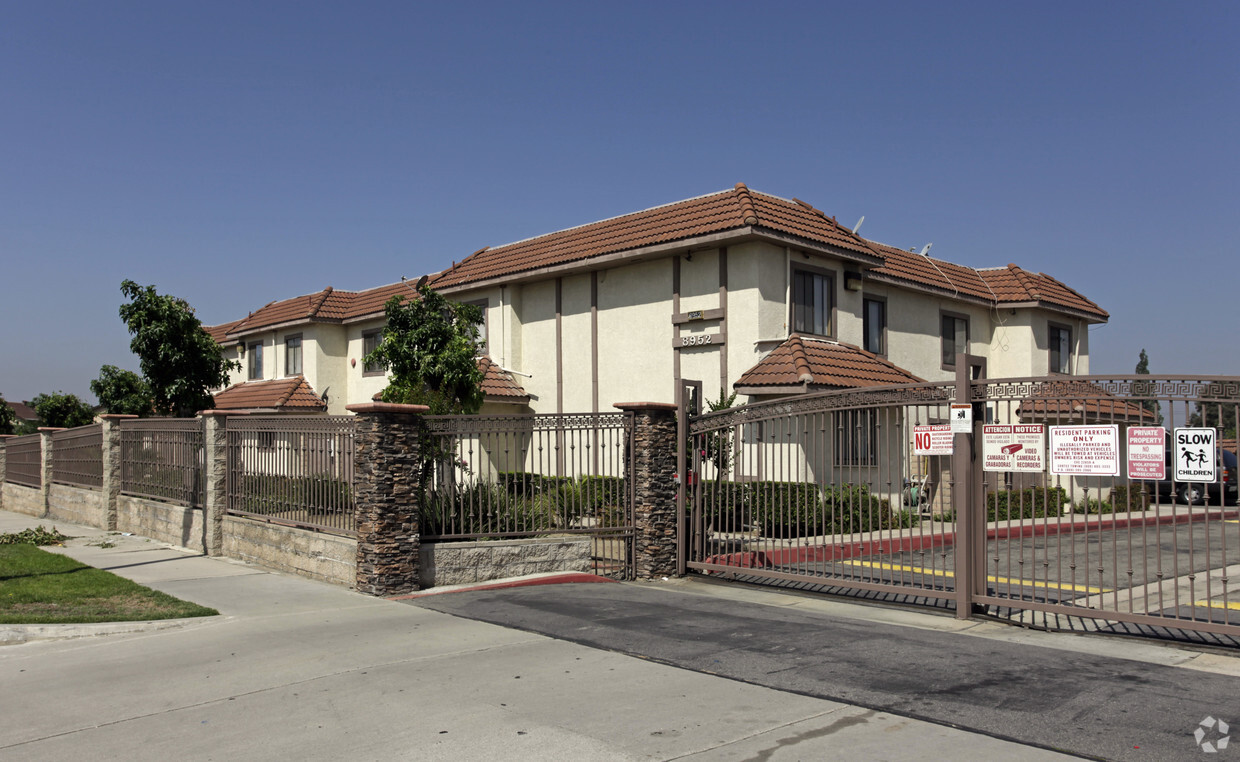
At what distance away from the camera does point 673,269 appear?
20828mm

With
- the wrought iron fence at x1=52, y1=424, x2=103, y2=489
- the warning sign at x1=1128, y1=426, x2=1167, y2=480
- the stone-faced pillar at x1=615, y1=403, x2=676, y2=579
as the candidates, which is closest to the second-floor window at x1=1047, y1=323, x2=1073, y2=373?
the stone-faced pillar at x1=615, y1=403, x2=676, y2=579

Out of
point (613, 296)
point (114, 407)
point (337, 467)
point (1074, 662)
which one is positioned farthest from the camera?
point (114, 407)

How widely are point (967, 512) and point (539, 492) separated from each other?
624 centimetres

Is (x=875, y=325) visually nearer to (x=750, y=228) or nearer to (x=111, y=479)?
(x=750, y=228)

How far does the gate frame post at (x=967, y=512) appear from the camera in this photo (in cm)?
966

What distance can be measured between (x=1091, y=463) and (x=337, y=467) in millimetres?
9133

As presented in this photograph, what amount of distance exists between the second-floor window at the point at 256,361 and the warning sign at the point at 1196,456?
32.7 meters

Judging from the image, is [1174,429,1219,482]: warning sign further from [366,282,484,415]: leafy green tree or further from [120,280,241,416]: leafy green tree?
[120,280,241,416]: leafy green tree

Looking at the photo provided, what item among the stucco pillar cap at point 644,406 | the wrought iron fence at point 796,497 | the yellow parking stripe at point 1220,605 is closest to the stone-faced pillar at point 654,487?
the stucco pillar cap at point 644,406

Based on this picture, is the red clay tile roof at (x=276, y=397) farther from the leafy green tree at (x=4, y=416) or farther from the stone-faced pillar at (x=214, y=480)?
the stone-faced pillar at (x=214, y=480)

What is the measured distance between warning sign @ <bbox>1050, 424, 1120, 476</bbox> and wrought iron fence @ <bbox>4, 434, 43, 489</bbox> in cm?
2463

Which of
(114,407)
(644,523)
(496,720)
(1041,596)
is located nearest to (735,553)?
(644,523)

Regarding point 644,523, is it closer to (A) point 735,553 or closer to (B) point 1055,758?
(A) point 735,553

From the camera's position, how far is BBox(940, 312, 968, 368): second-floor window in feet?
84.7
